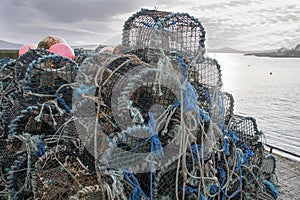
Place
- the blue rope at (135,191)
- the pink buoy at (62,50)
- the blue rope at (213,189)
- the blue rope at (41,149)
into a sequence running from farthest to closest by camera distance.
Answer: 1. the pink buoy at (62,50)
2. the blue rope at (213,189)
3. the blue rope at (41,149)
4. the blue rope at (135,191)

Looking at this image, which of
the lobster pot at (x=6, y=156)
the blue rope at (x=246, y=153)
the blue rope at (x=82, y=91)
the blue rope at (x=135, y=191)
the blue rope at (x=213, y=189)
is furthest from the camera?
the blue rope at (x=246, y=153)

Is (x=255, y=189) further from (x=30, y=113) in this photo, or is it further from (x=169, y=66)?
(x=30, y=113)

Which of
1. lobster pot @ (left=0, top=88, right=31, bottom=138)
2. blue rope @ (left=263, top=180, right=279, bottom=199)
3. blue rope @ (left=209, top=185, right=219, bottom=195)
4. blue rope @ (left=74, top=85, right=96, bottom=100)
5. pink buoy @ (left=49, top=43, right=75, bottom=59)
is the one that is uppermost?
pink buoy @ (left=49, top=43, right=75, bottom=59)

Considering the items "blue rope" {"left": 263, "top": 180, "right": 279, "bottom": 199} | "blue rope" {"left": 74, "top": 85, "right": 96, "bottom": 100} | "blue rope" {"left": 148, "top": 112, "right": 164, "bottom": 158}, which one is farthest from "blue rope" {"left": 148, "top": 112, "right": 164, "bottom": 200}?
"blue rope" {"left": 263, "top": 180, "right": 279, "bottom": 199}

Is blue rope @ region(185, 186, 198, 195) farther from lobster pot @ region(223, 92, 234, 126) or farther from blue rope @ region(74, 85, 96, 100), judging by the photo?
lobster pot @ region(223, 92, 234, 126)

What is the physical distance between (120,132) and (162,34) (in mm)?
1106

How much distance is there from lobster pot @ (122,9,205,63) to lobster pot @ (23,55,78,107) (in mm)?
649

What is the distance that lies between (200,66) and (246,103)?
46.0 ft

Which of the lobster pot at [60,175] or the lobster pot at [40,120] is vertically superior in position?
the lobster pot at [40,120]

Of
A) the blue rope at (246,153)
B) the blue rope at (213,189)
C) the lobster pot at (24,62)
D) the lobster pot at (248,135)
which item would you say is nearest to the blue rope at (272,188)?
the lobster pot at (248,135)

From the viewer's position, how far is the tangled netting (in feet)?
5.82

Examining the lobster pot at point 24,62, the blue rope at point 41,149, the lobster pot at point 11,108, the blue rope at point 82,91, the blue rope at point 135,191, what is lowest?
the blue rope at point 135,191

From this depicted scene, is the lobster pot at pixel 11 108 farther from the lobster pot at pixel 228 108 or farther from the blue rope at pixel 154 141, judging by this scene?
the lobster pot at pixel 228 108

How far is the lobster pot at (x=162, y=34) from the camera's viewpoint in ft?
7.80
